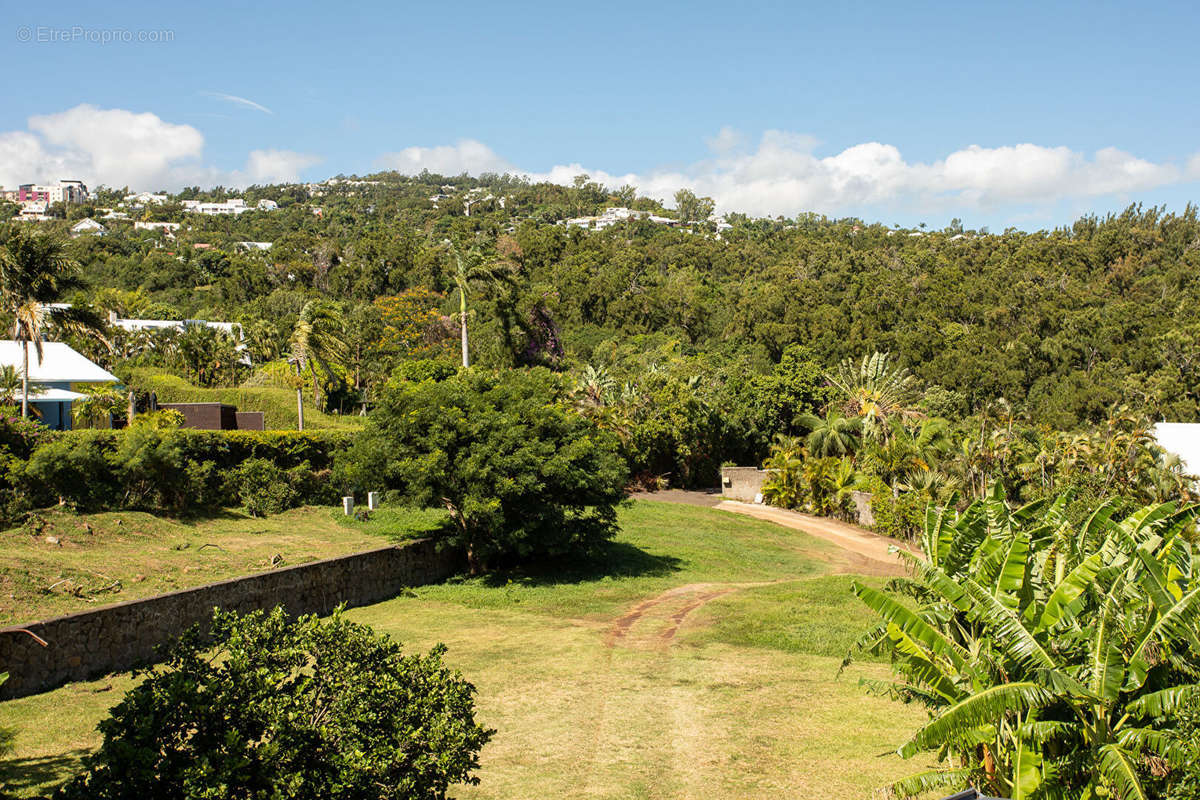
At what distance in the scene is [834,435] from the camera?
4197 cm

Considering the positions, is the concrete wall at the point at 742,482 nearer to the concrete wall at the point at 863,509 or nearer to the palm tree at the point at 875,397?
the concrete wall at the point at 863,509

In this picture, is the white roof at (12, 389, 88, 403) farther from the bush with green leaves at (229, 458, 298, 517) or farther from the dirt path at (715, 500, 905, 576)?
the dirt path at (715, 500, 905, 576)

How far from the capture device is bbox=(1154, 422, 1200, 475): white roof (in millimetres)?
31688

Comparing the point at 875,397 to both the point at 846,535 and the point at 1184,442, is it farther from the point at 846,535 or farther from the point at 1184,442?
the point at 1184,442

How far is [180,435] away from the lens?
2416 centimetres

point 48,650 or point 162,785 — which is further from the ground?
point 162,785

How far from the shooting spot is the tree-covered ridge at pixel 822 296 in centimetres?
5269

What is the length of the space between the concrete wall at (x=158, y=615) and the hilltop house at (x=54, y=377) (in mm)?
17069

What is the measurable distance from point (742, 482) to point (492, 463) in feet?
75.1

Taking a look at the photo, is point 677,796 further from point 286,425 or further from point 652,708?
point 286,425

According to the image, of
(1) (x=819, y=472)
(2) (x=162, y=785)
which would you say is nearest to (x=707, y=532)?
(1) (x=819, y=472)

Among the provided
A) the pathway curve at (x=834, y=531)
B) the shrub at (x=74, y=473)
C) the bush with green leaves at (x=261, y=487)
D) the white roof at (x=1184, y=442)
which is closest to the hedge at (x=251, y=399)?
the bush with green leaves at (x=261, y=487)

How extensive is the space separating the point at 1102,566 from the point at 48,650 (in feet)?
45.6

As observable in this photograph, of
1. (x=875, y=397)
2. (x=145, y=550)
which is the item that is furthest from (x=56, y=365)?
(x=875, y=397)
